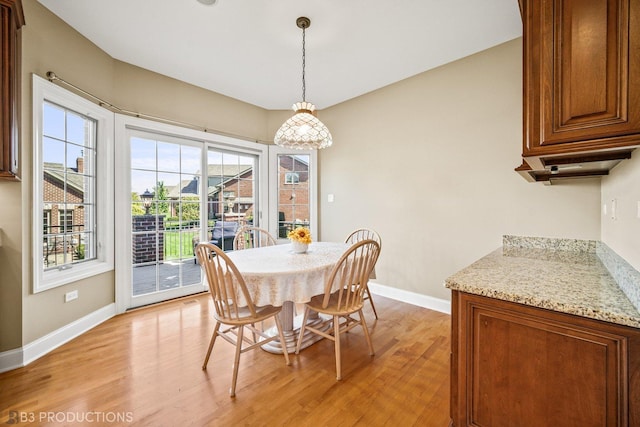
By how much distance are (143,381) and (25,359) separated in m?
1.03

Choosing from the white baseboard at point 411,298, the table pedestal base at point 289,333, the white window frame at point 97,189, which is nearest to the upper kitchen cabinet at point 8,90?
the white window frame at point 97,189

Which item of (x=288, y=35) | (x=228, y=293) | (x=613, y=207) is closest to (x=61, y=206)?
(x=228, y=293)

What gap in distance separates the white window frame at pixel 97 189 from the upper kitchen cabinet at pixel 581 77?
128 inches

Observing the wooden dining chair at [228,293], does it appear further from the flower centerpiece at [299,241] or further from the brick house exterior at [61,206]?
the brick house exterior at [61,206]

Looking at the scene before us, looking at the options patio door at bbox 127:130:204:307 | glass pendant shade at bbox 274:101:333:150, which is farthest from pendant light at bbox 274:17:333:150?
patio door at bbox 127:130:204:307

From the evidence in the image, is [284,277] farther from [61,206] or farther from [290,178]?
[290,178]

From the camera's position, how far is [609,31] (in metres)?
Result: 0.97

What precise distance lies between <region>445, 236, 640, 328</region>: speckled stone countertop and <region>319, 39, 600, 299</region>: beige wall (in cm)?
49

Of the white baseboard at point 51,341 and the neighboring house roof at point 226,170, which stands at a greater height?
the neighboring house roof at point 226,170

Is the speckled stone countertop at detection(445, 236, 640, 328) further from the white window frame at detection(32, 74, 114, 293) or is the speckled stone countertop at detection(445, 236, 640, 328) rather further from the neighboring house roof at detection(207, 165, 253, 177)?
the neighboring house roof at detection(207, 165, 253, 177)

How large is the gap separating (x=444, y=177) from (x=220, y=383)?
9.17ft

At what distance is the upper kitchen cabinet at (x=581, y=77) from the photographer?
0.93 meters

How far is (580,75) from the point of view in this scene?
1031mm

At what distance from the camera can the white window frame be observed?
6.91 ft
